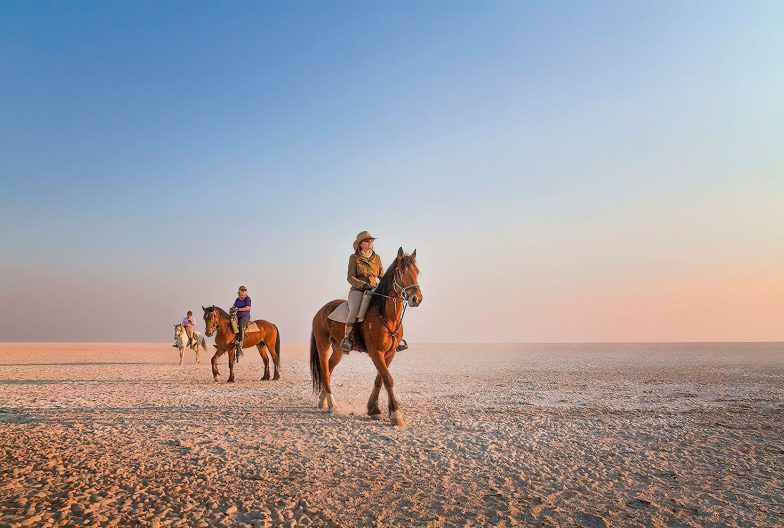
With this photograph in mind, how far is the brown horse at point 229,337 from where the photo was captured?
53.4ft

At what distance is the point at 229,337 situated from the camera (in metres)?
16.7

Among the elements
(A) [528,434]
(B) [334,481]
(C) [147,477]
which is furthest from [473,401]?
(C) [147,477]

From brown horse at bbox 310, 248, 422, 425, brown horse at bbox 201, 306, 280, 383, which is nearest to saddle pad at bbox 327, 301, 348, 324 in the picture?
brown horse at bbox 310, 248, 422, 425

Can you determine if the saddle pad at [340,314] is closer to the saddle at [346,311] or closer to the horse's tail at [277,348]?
the saddle at [346,311]

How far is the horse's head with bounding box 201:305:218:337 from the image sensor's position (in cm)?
1618

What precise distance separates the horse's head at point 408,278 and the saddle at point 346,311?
834 mm

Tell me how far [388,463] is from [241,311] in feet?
39.6

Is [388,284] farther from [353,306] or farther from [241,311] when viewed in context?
[241,311]

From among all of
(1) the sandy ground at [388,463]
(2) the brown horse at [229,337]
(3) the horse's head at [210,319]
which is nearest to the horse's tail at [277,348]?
(2) the brown horse at [229,337]

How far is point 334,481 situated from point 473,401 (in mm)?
6850

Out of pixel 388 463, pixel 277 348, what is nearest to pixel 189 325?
pixel 277 348

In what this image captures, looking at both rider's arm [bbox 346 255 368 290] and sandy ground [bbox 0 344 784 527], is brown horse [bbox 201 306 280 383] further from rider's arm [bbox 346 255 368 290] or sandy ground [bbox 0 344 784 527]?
A: rider's arm [bbox 346 255 368 290]

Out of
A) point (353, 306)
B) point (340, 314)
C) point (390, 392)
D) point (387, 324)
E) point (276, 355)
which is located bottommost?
point (276, 355)

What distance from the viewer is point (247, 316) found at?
17.0m
